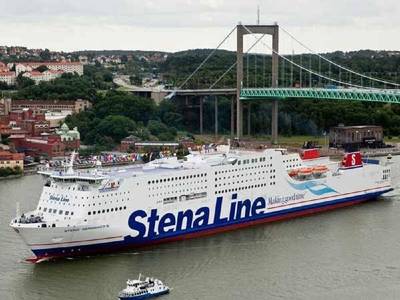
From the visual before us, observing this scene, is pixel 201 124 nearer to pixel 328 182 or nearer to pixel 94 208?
pixel 328 182

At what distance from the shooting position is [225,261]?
13.8 m

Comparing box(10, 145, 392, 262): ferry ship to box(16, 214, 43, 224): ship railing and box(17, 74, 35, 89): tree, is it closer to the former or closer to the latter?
box(16, 214, 43, 224): ship railing

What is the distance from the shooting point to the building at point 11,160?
24.3 m

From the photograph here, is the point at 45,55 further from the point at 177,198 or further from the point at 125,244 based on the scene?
the point at 125,244

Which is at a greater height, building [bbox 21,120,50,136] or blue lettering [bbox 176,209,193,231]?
building [bbox 21,120,50,136]

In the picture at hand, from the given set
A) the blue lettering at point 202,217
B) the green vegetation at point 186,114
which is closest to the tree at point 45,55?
the green vegetation at point 186,114

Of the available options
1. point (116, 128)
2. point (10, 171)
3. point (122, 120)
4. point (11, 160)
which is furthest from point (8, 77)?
point (10, 171)

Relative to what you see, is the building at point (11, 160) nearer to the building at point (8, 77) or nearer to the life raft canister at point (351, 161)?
the life raft canister at point (351, 161)

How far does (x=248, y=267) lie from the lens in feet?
44.2

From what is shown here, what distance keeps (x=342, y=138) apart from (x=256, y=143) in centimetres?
293

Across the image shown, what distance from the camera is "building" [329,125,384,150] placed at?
29.9 meters

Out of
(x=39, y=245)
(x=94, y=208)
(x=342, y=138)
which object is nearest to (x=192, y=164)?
(x=94, y=208)

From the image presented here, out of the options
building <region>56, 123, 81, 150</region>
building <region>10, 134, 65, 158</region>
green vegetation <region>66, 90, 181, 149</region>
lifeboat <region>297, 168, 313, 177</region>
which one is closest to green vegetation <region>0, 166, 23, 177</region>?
building <region>10, 134, 65, 158</region>

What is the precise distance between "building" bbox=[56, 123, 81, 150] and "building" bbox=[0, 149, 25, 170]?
3632mm
